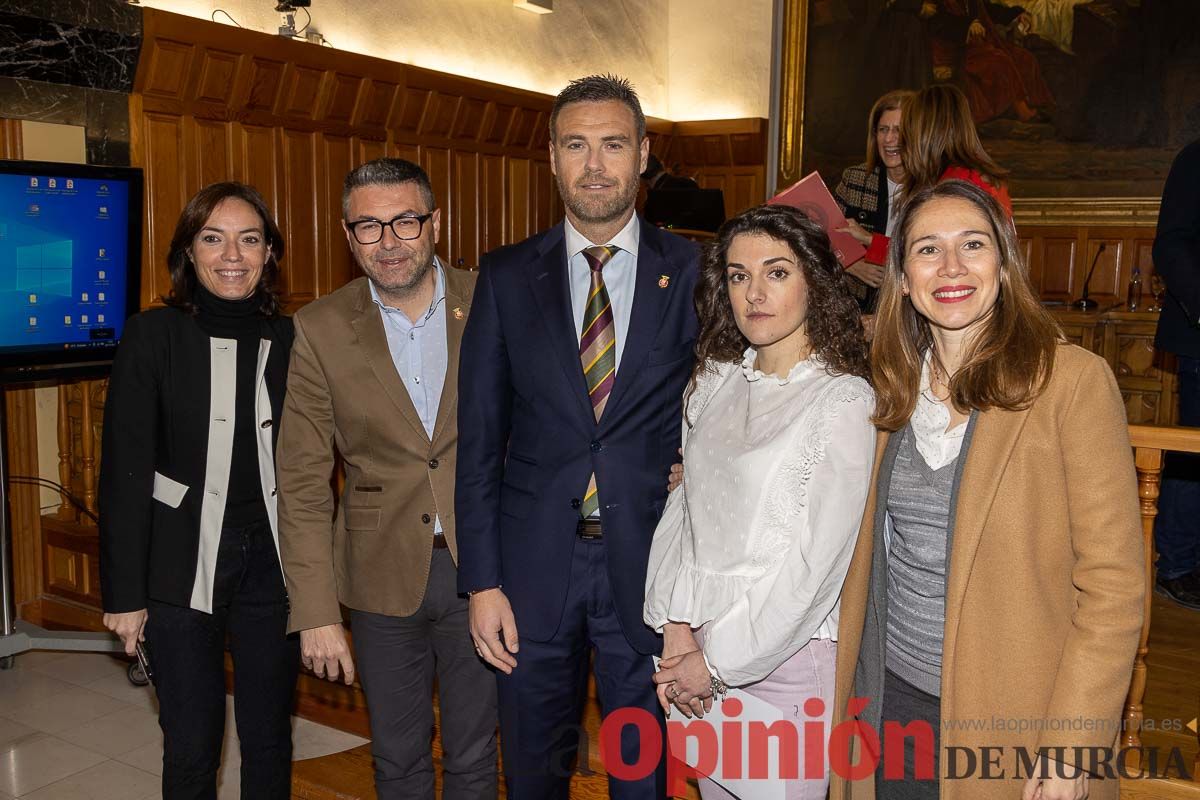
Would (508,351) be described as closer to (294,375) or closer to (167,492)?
Result: (294,375)

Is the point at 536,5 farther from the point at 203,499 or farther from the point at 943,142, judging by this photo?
the point at 203,499

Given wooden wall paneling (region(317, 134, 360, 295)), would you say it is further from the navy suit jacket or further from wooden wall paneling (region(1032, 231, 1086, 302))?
wooden wall paneling (region(1032, 231, 1086, 302))

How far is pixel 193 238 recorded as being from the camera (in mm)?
2350

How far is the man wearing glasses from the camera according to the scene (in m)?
2.27

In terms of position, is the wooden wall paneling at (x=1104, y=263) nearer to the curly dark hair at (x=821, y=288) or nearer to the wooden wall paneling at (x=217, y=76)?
the wooden wall paneling at (x=217, y=76)

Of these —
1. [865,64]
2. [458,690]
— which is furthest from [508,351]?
[865,64]

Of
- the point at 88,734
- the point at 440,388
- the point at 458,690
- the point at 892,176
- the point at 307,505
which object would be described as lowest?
the point at 88,734

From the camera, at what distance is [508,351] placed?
7.04ft

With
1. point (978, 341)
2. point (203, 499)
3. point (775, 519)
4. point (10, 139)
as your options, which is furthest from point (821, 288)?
point (10, 139)

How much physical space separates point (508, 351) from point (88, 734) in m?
2.73

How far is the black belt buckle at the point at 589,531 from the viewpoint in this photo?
2.10 m

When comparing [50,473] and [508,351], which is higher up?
[508,351]

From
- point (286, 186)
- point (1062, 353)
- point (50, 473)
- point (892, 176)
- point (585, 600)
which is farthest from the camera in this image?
point (286, 186)

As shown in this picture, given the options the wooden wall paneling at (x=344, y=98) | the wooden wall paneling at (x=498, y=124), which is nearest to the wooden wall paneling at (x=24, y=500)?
the wooden wall paneling at (x=344, y=98)
